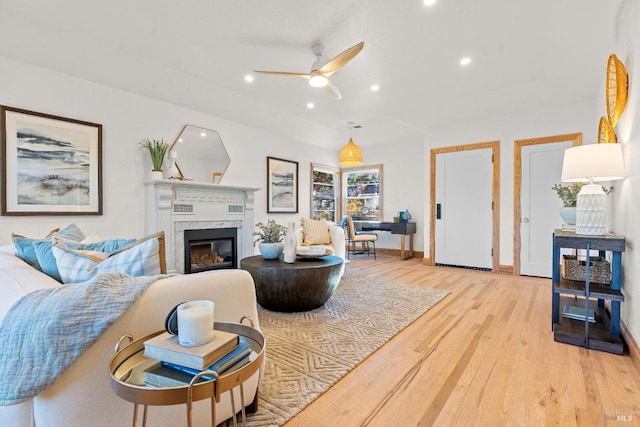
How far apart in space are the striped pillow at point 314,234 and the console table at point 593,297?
287 centimetres

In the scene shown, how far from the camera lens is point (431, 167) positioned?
564 centimetres

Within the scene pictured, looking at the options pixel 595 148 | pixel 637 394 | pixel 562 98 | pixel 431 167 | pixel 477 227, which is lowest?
pixel 637 394

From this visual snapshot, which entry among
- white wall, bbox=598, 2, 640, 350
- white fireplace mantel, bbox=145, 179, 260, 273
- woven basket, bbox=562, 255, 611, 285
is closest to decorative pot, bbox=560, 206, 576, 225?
white wall, bbox=598, 2, 640, 350

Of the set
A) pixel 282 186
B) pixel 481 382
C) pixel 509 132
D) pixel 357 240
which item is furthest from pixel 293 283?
pixel 509 132

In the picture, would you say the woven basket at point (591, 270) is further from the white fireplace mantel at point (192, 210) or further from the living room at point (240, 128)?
the white fireplace mantel at point (192, 210)

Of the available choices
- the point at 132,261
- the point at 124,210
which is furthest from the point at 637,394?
the point at 124,210

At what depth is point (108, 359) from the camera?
39.3 inches

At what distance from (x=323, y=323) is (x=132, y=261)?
5.77ft

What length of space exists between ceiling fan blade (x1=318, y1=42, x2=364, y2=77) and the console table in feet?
7.39

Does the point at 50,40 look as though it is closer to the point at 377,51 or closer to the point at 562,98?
the point at 377,51

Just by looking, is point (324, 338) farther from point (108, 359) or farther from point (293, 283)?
point (108, 359)

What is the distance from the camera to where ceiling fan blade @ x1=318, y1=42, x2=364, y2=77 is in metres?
2.60

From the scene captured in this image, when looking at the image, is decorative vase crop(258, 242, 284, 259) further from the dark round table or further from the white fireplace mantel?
the white fireplace mantel

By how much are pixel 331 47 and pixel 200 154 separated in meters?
2.45
